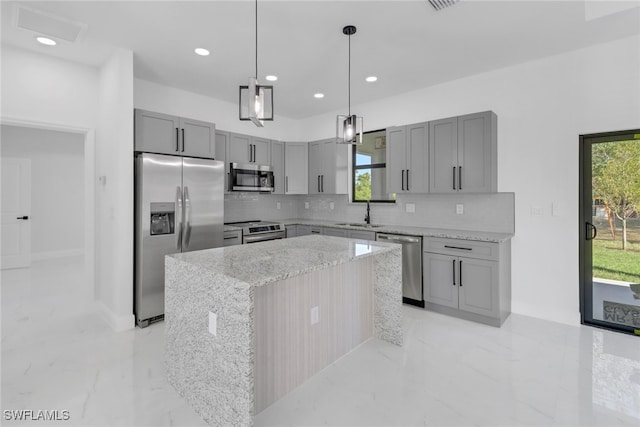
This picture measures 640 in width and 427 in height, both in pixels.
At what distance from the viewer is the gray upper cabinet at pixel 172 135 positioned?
3.50 metres

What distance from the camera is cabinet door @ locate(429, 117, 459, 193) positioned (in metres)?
3.77

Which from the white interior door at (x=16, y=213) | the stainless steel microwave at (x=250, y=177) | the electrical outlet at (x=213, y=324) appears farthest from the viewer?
the white interior door at (x=16, y=213)

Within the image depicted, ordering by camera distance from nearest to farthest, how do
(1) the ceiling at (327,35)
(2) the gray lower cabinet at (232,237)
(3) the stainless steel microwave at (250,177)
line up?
1. (1) the ceiling at (327,35)
2. (2) the gray lower cabinet at (232,237)
3. (3) the stainless steel microwave at (250,177)

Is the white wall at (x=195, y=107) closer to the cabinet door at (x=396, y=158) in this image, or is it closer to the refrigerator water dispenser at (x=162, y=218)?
the refrigerator water dispenser at (x=162, y=218)

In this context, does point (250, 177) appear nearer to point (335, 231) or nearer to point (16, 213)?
point (335, 231)

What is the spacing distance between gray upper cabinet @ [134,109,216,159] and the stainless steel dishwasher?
269 centimetres

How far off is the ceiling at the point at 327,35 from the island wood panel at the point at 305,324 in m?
2.15

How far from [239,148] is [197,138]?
0.86 metres

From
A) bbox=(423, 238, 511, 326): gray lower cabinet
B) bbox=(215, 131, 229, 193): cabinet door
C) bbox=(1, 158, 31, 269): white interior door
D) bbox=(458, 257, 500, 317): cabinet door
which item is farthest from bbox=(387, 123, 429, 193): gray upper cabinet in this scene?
bbox=(1, 158, 31, 269): white interior door

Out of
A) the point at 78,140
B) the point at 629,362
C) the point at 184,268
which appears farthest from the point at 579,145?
the point at 78,140

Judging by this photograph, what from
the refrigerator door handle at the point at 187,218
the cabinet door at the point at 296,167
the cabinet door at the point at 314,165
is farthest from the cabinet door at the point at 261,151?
the refrigerator door handle at the point at 187,218

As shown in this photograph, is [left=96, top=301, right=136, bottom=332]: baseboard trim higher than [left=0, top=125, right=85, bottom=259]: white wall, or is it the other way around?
[left=0, top=125, right=85, bottom=259]: white wall

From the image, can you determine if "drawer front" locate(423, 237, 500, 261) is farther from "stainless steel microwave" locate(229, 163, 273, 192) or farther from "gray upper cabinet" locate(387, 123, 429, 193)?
"stainless steel microwave" locate(229, 163, 273, 192)

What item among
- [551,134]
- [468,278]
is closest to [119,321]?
[468,278]
